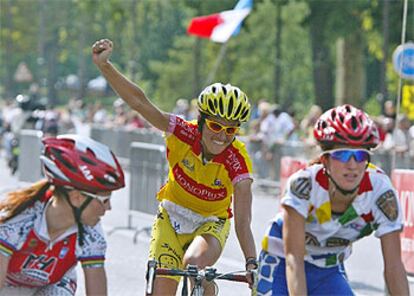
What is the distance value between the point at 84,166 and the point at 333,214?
122 centimetres

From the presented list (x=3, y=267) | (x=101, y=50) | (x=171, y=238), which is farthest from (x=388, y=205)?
(x=171, y=238)

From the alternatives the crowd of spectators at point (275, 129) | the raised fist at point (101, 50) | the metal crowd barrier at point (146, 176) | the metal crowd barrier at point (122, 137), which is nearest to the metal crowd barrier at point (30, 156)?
the crowd of spectators at point (275, 129)

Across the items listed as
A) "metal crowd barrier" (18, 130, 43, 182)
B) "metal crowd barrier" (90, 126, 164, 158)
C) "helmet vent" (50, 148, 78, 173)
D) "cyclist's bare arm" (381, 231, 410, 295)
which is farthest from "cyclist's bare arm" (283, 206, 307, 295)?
"metal crowd barrier" (90, 126, 164, 158)

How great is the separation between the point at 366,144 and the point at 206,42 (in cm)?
5533

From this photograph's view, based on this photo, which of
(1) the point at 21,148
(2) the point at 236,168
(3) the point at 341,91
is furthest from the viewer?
(3) the point at 341,91

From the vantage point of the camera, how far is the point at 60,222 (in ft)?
19.5

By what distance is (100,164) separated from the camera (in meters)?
5.69

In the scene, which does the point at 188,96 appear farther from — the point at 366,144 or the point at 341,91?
the point at 366,144

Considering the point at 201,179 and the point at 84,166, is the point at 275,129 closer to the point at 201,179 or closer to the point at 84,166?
the point at 201,179

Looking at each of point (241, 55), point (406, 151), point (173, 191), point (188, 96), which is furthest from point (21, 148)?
point (188, 96)

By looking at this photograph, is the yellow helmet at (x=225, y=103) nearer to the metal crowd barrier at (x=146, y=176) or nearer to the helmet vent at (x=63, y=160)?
the helmet vent at (x=63, y=160)

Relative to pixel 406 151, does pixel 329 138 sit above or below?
above

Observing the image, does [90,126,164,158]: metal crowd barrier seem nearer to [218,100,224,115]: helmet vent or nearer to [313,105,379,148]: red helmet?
[218,100,224,115]: helmet vent

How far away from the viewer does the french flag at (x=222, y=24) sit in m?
25.7
